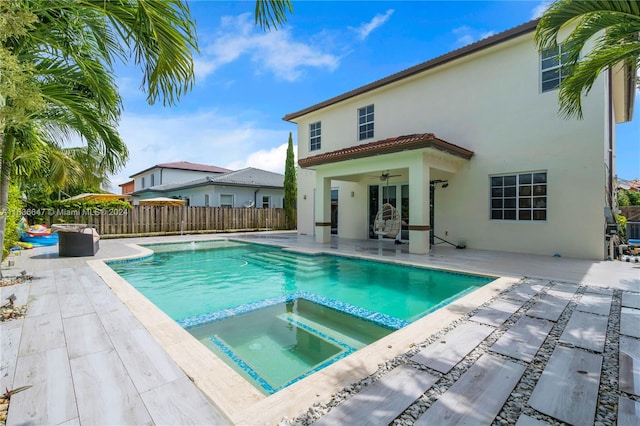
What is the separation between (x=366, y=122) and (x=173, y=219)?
1217 centimetres

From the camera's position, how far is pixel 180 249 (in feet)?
41.4

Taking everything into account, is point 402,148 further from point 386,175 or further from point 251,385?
point 251,385

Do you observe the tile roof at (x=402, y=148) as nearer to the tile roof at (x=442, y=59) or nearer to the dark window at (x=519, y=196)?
the dark window at (x=519, y=196)

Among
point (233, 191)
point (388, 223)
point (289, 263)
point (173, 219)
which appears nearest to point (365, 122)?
point (388, 223)

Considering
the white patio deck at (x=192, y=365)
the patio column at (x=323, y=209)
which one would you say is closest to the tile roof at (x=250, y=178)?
the patio column at (x=323, y=209)

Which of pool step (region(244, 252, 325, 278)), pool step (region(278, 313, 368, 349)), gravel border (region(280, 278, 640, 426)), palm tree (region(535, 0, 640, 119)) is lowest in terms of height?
pool step (region(278, 313, 368, 349))

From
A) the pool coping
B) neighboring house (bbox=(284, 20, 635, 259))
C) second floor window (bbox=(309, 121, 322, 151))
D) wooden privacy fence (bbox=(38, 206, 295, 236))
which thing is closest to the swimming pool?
the pool coping

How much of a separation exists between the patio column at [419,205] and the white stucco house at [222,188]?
1545cm

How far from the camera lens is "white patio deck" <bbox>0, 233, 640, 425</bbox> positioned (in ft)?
6.84

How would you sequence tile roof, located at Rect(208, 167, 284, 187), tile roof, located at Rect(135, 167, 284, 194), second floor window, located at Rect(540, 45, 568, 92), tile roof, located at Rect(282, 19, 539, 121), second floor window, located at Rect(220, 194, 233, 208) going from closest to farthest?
second floor window, located at Rect(540, 45, 568, 92), tile roof, located at Rect(282, 19, 539, 121), tile roof, located at Rect(135, 167, 284, 194), second floor window, located at Rect(220, 194, 233, 208), tile roof, located at Rect(208, 167, 284, 187)

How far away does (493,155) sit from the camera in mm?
10570

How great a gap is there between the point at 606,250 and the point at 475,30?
869 cm

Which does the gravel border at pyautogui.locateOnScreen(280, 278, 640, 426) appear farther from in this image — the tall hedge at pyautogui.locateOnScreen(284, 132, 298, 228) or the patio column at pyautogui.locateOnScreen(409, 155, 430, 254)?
the tall hedge at pyautogui.locateOnScreen(284, 132, 298, 228)

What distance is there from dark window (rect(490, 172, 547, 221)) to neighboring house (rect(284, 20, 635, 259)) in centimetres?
3
